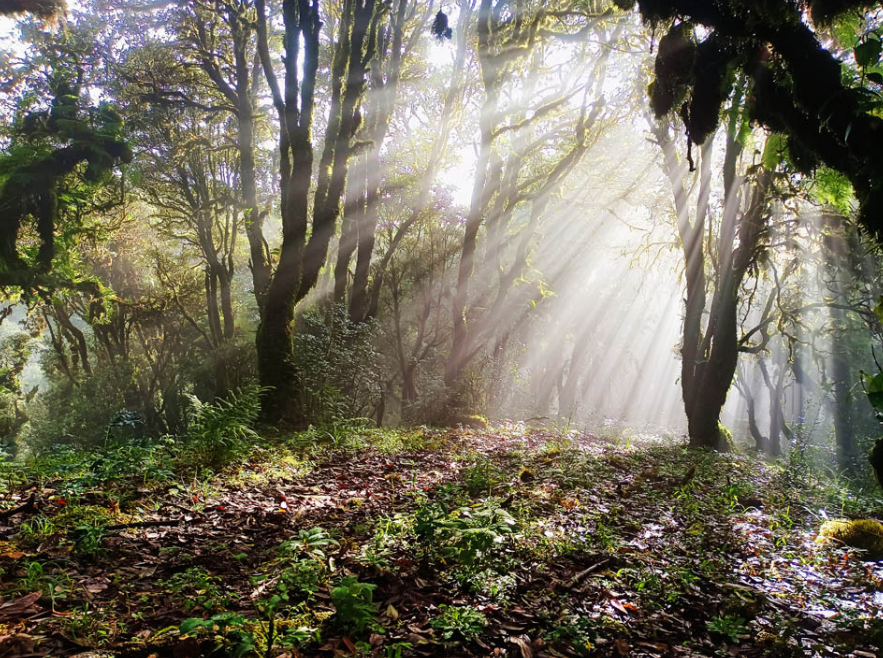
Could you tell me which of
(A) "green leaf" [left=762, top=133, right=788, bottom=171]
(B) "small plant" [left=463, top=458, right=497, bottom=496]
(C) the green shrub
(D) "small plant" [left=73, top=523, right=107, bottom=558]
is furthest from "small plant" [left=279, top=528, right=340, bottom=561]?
(C) the green shrub

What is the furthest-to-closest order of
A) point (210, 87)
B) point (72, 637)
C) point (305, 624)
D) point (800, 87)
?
point (210, 87)
point (800, 87)
point (305, 624)
point (72, 637)

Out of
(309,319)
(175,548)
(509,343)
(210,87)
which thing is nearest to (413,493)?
(175,548)

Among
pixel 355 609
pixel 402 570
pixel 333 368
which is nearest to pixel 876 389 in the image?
pixel 402 570

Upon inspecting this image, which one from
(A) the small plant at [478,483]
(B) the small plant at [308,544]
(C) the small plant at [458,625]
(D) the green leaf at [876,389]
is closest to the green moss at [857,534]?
(D) the green leaf at [876,389]

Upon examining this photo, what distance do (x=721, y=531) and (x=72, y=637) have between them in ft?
15.2

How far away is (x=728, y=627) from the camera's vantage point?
8.38 ft

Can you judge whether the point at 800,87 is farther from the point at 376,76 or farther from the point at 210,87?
the point at 210,87

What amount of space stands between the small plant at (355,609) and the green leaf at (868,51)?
450cm

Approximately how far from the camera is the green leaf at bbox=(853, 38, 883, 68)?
3.16m

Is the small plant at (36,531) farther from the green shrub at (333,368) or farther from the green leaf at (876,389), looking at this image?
the green leaf at (876,389)

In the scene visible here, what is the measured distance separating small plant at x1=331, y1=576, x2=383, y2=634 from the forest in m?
0.02

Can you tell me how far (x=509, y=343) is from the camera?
23875 mm

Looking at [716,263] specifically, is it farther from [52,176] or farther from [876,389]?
[52,176]

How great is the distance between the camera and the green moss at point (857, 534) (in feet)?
12.8
